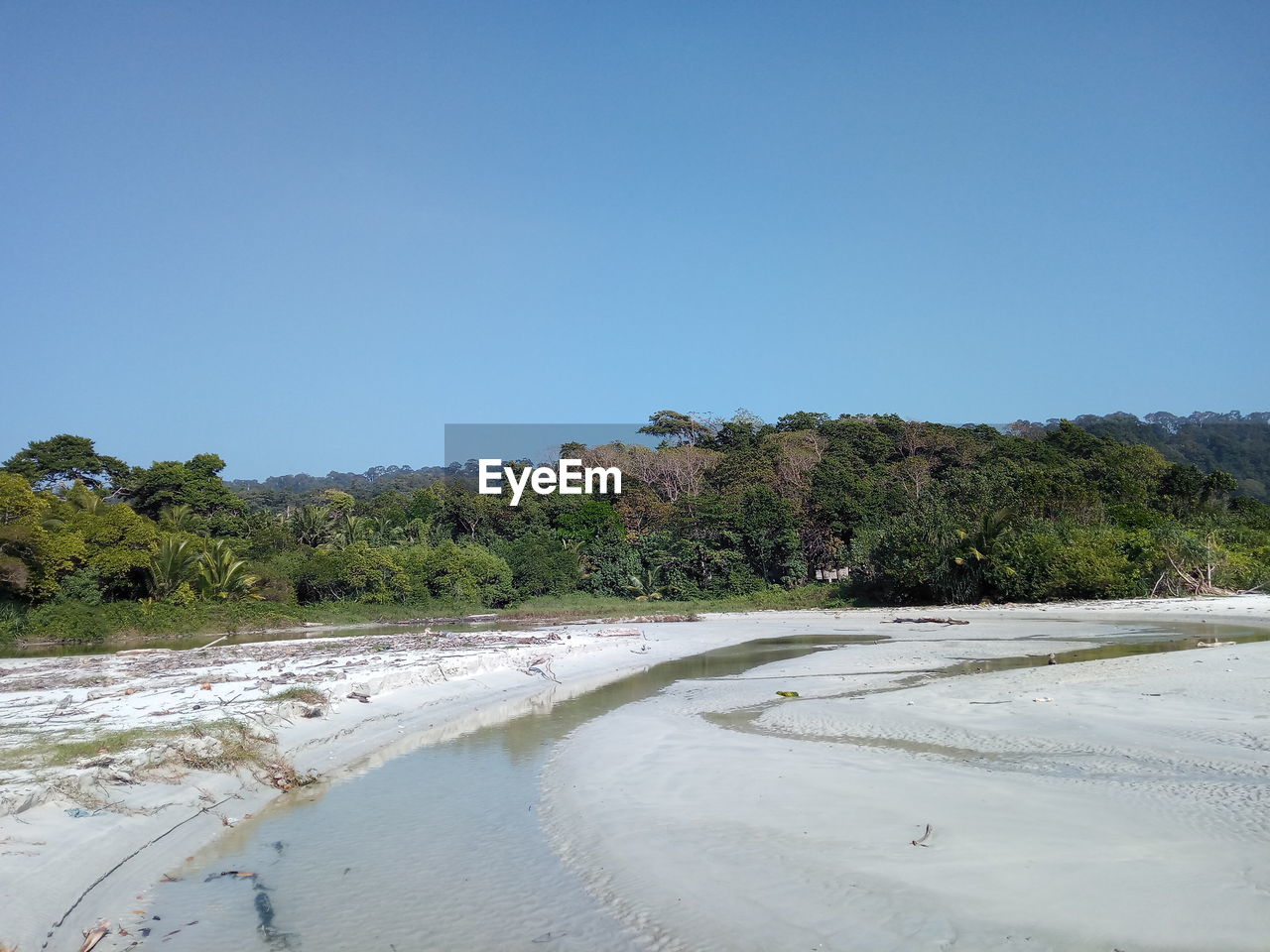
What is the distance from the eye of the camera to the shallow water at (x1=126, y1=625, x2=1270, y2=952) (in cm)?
565

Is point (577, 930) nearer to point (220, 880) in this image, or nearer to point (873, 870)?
point (873, 870)

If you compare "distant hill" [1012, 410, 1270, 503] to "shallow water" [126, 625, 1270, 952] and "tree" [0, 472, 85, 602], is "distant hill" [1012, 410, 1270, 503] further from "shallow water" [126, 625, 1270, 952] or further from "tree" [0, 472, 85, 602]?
"shallow water" [126, 625, 1270, 952]

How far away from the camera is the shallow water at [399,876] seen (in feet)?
18.5

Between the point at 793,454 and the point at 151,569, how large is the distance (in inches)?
1427

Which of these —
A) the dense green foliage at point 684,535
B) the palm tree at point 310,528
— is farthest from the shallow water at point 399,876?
the palm tree at point 310,528

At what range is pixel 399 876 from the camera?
22.3 feet

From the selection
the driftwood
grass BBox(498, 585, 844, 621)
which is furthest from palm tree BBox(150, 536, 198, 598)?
the driftwood

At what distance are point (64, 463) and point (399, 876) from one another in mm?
51244

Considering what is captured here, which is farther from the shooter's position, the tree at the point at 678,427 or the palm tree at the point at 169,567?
the tree at the point at 678,427

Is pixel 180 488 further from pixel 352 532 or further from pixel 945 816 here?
pixel 945 816

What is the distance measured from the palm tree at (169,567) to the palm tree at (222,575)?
605mm

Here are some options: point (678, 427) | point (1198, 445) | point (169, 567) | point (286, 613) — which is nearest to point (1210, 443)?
point (1198, 445)

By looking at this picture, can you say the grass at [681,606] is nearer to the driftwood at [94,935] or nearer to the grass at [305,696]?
the grass at [305,696]

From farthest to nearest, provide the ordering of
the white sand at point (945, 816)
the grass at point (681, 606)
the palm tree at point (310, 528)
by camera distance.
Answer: the palm tree at point (310, 528) < the grass at point (681, 606) < the white sand at point (945, 816)
